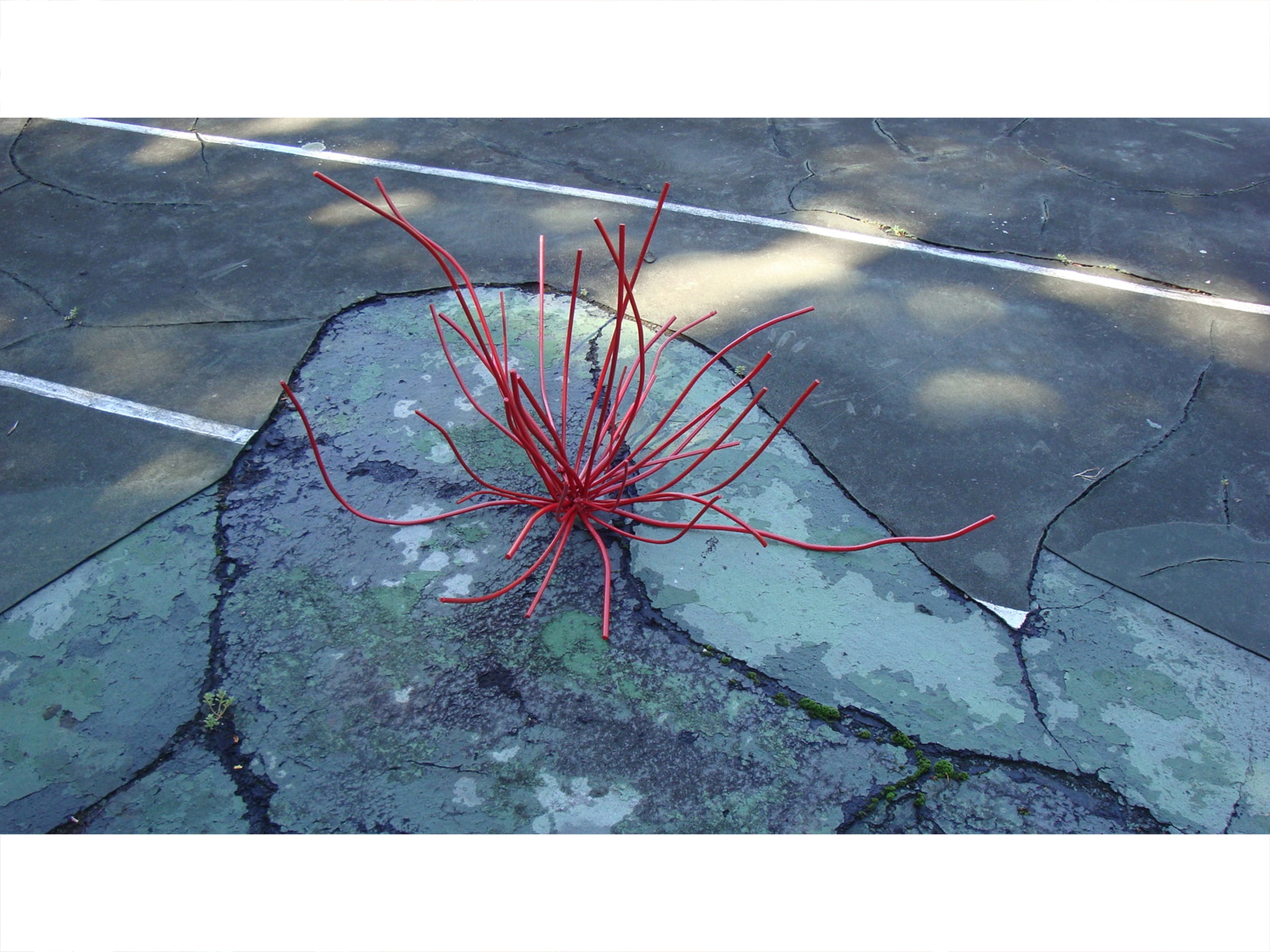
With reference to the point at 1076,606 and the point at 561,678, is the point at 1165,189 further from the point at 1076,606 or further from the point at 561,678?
the point at 561,678

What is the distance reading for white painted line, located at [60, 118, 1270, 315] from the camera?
488 cm

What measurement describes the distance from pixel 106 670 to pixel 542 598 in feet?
5.00

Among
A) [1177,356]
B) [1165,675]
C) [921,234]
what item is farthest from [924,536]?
[921,234]

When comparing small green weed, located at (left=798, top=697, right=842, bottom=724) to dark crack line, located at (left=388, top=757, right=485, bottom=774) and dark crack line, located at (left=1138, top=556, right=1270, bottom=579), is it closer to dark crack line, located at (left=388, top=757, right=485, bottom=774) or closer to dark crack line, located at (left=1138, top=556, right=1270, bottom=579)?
dark crack line, located at (left=388, top=757, right=485, bottom=774)

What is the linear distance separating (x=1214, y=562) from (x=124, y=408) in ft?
15.6

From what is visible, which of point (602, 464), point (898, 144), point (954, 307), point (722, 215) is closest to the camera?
point (602, 464)

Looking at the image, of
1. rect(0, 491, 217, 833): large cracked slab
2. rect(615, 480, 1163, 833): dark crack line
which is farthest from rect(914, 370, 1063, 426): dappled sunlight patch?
rect(0, 491, 217, 833): large cracked slab

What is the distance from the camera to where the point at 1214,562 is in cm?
348

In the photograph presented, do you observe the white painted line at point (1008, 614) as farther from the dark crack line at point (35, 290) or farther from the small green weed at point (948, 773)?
the dark crack line at point (35, 290)

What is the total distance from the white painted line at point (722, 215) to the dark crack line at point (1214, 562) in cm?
192

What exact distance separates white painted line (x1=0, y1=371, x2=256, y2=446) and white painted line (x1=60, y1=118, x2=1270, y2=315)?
2578 mm

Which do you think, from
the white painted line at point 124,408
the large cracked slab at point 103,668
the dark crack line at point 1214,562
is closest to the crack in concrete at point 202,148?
the white painted line at point 124,408

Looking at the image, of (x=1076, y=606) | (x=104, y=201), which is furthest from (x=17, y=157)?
(x=1076, y=606)

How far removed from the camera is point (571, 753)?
2814 mm
